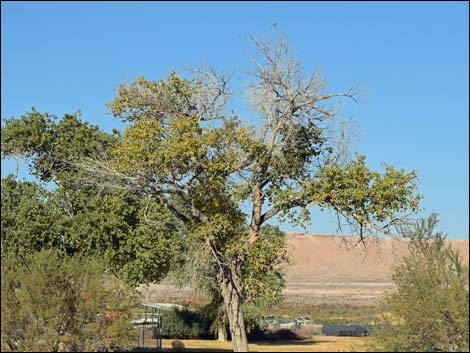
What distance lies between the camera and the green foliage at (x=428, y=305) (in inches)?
874

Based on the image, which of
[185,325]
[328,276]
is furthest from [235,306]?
[328,276]

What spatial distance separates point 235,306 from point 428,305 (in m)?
9.01

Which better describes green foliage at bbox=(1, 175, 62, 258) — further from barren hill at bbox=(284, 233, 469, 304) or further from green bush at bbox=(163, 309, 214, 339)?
barren hill at bbox=(284, 233, 469, 304)

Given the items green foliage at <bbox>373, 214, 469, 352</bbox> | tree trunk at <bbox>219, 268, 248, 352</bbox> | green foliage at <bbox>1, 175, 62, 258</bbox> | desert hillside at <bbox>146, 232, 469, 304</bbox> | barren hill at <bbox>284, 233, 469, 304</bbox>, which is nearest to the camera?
green foliage at <bbox>373, 214, 469, 352</bbox>

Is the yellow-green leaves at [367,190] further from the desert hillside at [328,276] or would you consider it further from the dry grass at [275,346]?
the desert hillside at [328,276]

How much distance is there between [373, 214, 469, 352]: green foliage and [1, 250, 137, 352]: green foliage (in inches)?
307

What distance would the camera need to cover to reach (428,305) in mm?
22781

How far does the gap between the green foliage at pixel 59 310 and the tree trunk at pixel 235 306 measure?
5.94 metres

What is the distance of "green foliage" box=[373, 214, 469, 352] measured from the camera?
22.2 meters

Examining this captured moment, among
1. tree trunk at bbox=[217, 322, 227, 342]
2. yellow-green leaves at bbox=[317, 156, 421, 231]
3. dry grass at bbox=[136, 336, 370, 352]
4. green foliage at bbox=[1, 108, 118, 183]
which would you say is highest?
green foliage at bbox=[1, 108, 118, 183]

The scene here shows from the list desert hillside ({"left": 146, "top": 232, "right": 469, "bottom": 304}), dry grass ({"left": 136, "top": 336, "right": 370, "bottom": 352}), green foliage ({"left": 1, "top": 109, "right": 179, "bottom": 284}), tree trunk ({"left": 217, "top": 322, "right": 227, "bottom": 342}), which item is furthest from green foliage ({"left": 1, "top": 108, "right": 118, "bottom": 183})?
desert hillside ({"left": 146, "top": 232, "right": 469, "bottom": 304})

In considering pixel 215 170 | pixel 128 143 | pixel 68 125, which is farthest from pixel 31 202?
pixel 215 170

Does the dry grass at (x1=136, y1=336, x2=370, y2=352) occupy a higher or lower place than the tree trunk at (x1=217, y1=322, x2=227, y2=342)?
lower

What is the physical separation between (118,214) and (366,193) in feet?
39.8
